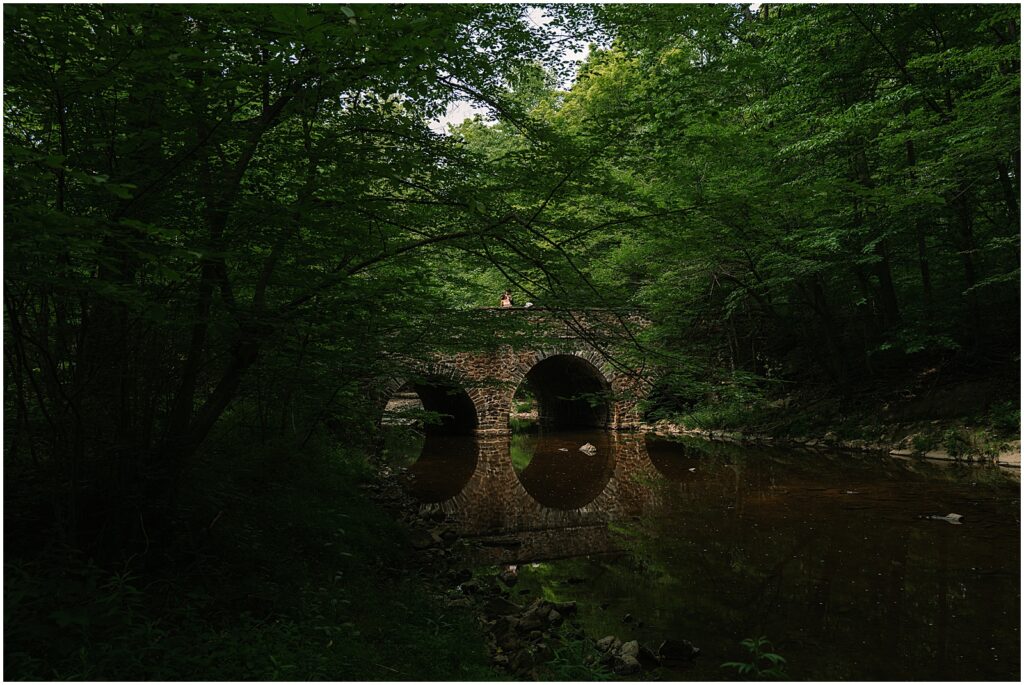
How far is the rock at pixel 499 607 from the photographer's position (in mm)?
5220

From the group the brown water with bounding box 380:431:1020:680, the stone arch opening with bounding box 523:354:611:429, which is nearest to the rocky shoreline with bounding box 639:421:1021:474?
the brown water with bounding box 380:431:1020:680

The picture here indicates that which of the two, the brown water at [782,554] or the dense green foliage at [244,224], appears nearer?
the dense green foliage at [244,224]

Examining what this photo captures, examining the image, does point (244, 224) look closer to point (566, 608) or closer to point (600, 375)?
point (566, 608)

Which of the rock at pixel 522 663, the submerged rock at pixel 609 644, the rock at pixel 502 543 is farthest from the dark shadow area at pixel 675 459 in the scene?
the rock at pixel 522 663

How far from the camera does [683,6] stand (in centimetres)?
510

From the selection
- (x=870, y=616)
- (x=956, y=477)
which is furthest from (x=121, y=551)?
(x=956, y=477)

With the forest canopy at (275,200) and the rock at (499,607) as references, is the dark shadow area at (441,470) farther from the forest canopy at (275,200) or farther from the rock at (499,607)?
the rock at (499,607)

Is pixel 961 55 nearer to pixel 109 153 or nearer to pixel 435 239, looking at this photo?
pixel 435 239

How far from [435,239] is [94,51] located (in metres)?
1.92

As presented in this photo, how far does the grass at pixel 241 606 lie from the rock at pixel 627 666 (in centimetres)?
82

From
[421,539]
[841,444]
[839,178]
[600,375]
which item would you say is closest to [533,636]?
[421,539]

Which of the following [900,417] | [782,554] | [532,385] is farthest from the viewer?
[532,385]

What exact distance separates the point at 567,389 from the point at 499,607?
16295 millimetres

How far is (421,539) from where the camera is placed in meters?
7.38
